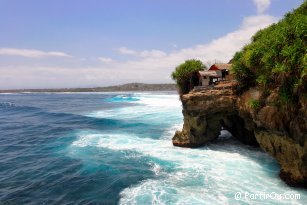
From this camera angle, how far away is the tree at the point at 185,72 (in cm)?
2642

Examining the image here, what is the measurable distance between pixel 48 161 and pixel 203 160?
39.0 ft

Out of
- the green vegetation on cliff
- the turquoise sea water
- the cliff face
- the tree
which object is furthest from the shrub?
the tree

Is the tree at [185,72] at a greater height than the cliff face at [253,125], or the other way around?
the tree at [185,72]

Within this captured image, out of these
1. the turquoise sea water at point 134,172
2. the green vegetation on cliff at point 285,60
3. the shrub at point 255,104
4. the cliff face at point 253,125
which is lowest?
the turquoise sea water at point 134,172

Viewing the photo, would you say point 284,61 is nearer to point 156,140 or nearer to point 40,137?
point 156,140

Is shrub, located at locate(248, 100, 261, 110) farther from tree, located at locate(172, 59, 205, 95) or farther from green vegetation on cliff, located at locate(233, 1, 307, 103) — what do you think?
tree, located at locate(172, 59, 205, 95)

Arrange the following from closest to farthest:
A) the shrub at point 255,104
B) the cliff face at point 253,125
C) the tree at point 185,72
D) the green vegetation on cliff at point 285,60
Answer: the green vegetation on cliff at point 285,60, the cliff face at point 253,125, the shrub at point 255,104, the tree at point 185,72

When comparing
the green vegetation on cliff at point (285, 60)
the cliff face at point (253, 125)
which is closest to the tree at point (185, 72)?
the cliff face at point (253, 125)

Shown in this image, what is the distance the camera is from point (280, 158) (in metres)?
16.1

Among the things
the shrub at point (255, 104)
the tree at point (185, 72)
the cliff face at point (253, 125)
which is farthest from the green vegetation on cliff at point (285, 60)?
the tree at point (185, 72)

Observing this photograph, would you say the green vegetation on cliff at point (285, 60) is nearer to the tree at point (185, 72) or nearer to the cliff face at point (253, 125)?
the cliff face at point (253, 125)

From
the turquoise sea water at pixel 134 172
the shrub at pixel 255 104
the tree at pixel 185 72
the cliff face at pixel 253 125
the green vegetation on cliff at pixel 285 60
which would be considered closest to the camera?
the green vegetation on cliff at pixel 285 60

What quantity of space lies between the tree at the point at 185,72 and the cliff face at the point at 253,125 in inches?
173

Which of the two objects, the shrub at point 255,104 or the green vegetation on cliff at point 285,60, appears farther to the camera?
the shrub at point 255,104
